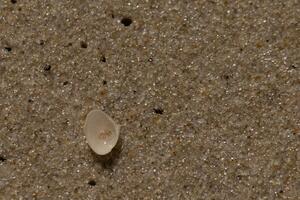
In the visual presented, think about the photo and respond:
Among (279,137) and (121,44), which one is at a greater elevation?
(121,44)

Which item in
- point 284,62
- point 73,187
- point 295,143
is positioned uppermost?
point 284,62

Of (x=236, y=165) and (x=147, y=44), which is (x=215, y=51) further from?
(x=236, y=165)

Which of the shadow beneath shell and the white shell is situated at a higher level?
the white shell

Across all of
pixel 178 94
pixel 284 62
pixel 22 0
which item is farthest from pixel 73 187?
pixel 284 62

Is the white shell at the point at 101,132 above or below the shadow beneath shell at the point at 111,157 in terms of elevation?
above

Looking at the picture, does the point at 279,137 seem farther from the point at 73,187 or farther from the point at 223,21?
the point at 73,187

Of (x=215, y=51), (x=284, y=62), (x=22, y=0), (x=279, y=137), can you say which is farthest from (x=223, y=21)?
(x=22, y=0)
